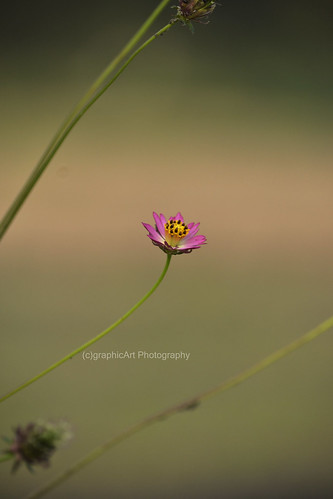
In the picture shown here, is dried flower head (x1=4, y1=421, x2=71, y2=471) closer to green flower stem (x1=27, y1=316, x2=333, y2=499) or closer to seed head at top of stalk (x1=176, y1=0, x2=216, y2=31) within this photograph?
green flower stem (x1=27, y1=316, x2=333, y2=499)

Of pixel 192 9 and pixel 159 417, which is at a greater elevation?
pixel 192 9

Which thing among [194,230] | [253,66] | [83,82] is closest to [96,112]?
[83,82]

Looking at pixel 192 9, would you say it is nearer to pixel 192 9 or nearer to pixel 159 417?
pixel 192 9

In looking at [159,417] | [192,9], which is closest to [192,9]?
[192,9]

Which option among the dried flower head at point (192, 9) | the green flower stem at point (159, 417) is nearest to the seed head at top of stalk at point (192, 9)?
the dried flower head at point (192, 9)

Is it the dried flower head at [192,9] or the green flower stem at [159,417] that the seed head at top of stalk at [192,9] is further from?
the green flower stem at [159,417]

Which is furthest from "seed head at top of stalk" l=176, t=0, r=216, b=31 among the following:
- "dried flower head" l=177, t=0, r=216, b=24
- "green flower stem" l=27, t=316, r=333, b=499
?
"green flower stem" l=27, t=316, r=333, b=499

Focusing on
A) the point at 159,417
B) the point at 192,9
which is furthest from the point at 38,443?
the point at 192,9
